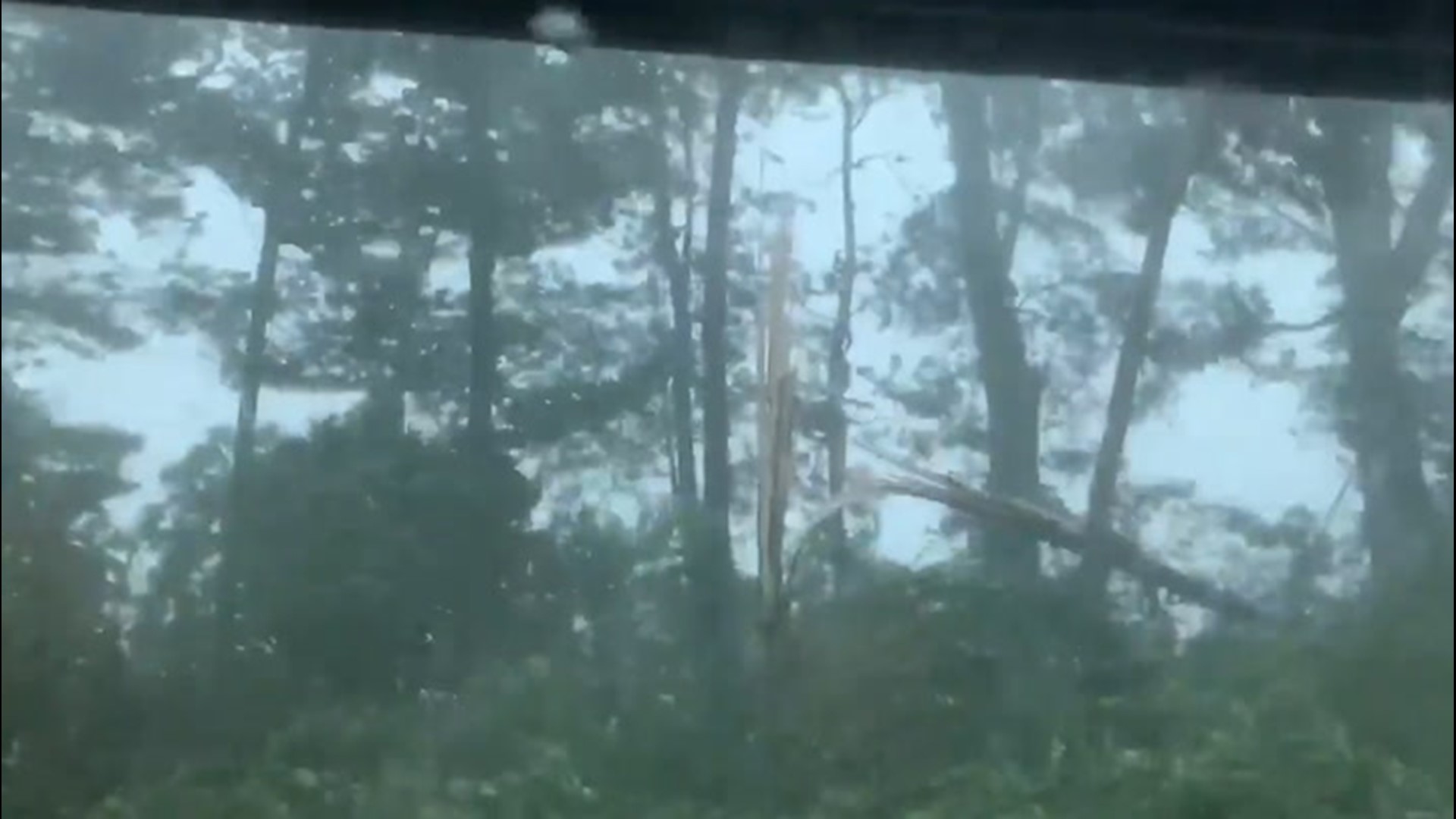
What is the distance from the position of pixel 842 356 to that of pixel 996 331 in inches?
4.3

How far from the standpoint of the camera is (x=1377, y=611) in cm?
134

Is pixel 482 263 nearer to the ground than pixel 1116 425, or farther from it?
farther from it

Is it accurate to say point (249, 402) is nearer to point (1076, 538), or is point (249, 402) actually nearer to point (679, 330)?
point (679, 330)

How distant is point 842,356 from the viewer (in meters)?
1.31

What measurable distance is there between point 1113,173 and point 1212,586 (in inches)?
11.7

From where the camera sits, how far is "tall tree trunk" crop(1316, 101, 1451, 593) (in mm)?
1346

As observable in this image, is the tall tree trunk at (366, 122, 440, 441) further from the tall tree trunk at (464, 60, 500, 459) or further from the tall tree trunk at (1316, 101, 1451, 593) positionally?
the tall tree trunk at (1316, 101, 1451, 593)

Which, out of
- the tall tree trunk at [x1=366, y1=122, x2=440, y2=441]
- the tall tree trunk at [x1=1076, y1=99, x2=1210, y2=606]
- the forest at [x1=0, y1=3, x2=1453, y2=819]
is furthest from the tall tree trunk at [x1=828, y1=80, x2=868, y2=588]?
the tall tree trunk at [x1=366, y1=122, x2=440, y2=441]

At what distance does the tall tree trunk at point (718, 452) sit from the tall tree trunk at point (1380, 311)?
16.7 inches

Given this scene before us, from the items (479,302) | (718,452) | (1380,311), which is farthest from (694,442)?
(1380,311)

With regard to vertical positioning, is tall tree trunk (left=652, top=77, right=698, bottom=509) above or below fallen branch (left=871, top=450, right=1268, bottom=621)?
above

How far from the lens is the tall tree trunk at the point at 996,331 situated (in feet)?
4.33

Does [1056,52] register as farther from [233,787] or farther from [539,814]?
[233,787]

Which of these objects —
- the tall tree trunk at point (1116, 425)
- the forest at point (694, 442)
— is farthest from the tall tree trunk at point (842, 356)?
the tall tree trunk at point (1116, 425)
